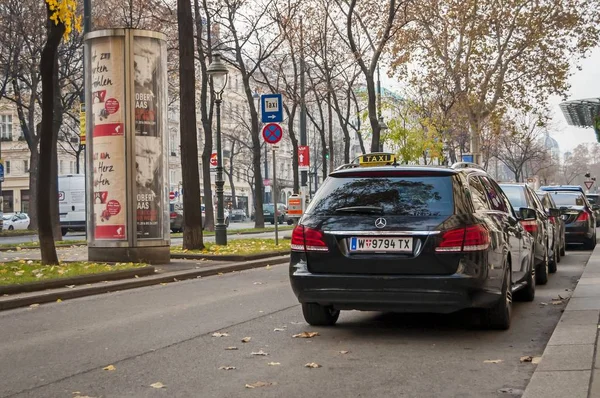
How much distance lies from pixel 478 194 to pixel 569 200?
16.2 metres

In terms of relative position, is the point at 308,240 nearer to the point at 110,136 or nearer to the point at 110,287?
the point at 110,287

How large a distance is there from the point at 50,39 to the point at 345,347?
9.34m

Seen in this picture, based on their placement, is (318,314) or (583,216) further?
(583,216)

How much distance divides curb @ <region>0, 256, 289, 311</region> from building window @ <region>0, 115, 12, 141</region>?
193ft

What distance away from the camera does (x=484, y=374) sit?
6.40 m

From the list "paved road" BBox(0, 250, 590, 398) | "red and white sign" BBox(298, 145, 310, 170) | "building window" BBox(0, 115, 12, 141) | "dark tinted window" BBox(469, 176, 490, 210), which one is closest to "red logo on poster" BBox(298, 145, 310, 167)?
"red and white sign" BBox(298, 145, 310, 170)

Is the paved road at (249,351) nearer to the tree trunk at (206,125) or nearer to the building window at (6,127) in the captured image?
the tree trunk at (206,125)

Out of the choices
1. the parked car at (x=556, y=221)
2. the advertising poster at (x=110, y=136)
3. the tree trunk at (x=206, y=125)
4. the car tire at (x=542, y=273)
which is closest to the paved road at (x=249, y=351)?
the car tire at (x=542, y=273)

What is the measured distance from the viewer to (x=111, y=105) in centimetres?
1677

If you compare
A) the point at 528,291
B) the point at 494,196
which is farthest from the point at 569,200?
the point at 494,196

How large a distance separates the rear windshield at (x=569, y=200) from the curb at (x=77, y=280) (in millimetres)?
12780

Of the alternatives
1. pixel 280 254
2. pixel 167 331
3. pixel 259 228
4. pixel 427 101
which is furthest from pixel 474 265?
pixel 427 101

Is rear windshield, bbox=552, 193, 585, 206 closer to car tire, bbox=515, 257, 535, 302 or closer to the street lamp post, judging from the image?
the street lamp post

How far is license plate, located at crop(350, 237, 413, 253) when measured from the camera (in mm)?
7766
